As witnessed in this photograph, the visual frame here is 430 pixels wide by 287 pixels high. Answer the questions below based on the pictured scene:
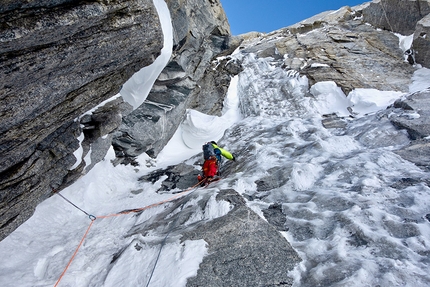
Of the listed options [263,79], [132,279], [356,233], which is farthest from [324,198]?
[263,79]

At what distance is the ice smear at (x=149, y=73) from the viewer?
8.22m

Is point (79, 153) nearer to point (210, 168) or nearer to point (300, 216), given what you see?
Result: point (210, 168)

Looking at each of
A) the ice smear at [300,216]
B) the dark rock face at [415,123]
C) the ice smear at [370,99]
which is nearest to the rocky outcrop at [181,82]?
the ice smear at [300,216]

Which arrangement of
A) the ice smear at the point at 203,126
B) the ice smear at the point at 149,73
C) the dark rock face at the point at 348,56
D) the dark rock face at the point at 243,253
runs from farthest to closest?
the ice smear at the point at 203,126 → the dark rock face at the point at 348,56 → the ice smear at the point at 149,73 → the dark rock face at the point at 243,253

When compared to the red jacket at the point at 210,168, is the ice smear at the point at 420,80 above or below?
below

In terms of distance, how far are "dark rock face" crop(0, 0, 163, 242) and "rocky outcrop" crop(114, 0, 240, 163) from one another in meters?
5.06

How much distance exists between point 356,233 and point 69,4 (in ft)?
19.8

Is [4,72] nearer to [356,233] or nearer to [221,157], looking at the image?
[356,233]

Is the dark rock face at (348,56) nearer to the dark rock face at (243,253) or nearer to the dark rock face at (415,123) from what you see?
the dark rock face at (415,123)

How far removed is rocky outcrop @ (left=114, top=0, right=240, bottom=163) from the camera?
1199 cm

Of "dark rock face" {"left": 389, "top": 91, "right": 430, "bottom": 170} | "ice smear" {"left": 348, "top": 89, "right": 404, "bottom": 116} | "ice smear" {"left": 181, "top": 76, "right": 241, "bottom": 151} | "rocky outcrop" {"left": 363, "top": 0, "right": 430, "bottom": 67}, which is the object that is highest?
"rocky outcrop" {"left": 363, "top": 0, "right": 430, "bottom": 67}

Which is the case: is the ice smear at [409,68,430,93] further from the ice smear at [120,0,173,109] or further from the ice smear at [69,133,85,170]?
the ice smear at [69,133,85,170]

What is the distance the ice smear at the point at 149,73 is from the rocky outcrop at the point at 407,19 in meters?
14.1

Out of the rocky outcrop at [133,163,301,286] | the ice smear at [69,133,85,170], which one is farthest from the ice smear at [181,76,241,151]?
the rocky outcrop at [133,163,301,286]
